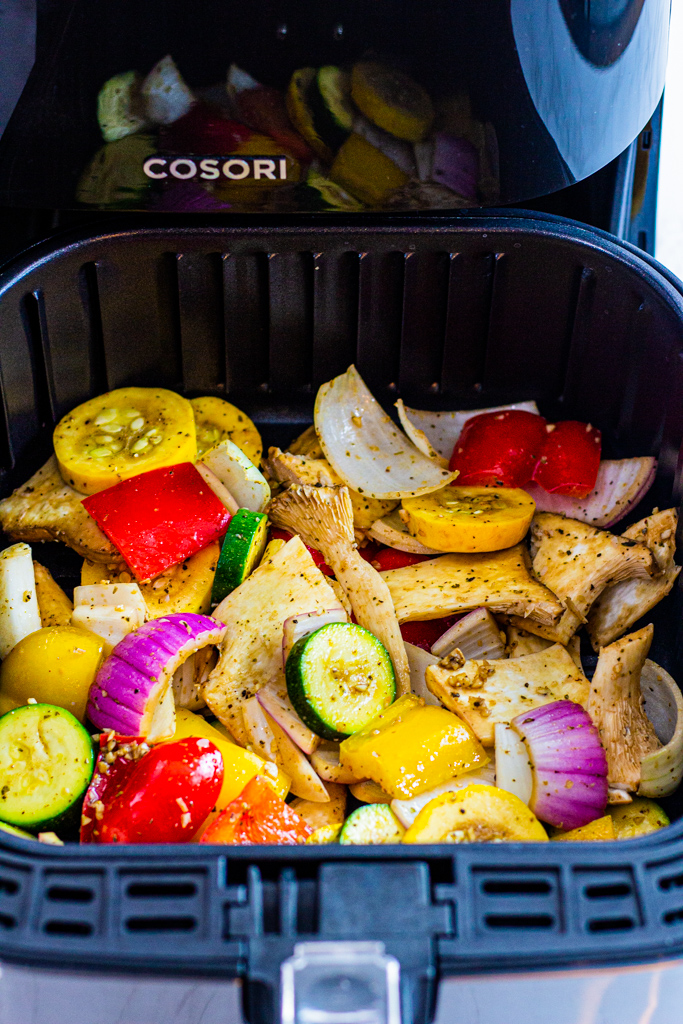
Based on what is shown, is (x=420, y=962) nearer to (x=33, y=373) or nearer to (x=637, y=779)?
(x=637, y=779)

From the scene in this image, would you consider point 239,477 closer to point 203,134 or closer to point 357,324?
point 357,324

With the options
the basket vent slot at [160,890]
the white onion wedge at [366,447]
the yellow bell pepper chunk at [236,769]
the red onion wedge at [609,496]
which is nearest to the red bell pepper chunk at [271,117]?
the white onion wedge at [366,447]

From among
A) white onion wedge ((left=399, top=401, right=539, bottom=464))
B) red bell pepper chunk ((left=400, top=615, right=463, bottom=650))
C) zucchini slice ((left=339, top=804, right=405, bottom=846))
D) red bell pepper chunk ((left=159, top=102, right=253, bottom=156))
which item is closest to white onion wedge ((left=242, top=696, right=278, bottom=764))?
zucchini slice ((left=339, top=804, right=405, bottom=846))

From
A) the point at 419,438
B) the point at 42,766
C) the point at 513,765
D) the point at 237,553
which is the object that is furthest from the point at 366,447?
the point at 42,766

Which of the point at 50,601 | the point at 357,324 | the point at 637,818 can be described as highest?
the point at 357,324

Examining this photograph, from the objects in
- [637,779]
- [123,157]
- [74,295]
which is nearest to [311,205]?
[123,157]

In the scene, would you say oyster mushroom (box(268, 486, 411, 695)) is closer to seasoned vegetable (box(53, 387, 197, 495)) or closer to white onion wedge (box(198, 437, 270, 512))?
white onion wedge (box(198, 437, 270, 512))
